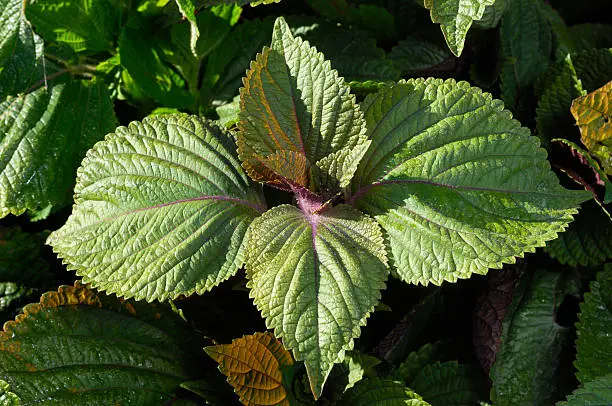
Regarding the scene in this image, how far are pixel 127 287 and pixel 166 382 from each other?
24 centimetres

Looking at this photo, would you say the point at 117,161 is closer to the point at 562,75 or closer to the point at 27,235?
the point at 27,235

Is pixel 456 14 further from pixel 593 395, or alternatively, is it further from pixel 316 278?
pixel 593 395

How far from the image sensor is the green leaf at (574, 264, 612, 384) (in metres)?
1.22

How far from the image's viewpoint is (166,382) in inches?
45.7

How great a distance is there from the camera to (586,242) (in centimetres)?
133

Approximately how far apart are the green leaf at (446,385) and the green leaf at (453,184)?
1.11 feet

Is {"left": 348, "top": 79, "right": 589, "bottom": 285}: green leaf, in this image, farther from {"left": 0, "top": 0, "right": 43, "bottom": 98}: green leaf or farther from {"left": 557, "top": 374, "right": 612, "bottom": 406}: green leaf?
{"left": 0, "top": 0, "right": 43, "bottom": 98}: green leaf

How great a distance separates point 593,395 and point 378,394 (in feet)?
1.14

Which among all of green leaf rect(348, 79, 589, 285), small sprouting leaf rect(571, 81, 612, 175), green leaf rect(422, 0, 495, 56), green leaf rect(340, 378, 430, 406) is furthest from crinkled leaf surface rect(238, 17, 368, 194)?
small sprouting leaf rect(571, 81, 612, 175)

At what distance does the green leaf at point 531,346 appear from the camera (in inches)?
50.6

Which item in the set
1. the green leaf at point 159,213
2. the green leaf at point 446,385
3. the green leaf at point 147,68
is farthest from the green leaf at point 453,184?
the green leaf at point 147,68

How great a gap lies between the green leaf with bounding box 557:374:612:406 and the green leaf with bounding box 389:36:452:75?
72cm

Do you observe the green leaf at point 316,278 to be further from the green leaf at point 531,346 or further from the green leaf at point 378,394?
the green leaf at point 531,346

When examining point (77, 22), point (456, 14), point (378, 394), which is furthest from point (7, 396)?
point (456, 14)
